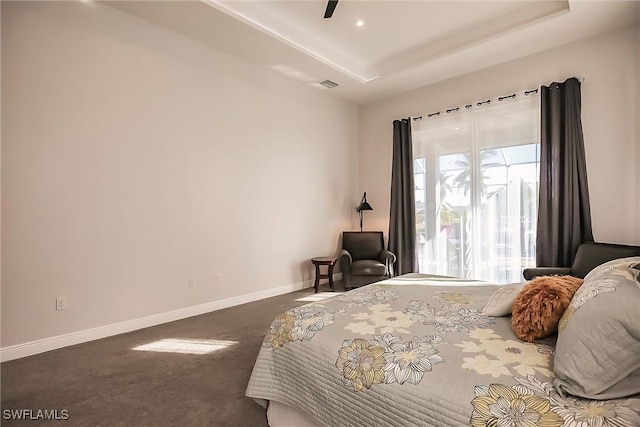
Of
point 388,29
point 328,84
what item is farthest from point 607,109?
point 328,84

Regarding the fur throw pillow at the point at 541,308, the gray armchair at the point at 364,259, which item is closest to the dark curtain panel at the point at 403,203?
the gray armchair at the point at 364,259

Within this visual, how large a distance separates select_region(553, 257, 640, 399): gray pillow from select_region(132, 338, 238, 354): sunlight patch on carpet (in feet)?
8.18

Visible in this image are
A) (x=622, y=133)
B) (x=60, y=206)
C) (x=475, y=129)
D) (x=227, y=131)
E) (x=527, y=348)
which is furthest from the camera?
(x=475, y=129)

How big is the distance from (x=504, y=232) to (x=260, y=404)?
367 centimetres

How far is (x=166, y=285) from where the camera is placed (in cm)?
357

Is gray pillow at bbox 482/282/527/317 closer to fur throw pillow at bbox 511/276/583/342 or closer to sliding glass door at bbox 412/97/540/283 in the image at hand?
fur throw pillow at bbox 511/276/583/342

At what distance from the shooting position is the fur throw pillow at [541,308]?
1.45 metres

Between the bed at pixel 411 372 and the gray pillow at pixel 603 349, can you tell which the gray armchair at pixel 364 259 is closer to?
the bed at pixel 411 372

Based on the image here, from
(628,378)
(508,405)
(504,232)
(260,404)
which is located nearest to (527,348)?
(628,378)

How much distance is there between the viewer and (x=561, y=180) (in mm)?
3707

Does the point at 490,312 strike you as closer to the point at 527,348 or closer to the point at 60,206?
the point at 527,348

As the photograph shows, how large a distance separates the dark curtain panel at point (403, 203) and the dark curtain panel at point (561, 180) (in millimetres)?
1722

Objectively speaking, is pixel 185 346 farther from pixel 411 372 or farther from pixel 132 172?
pixel 411 372

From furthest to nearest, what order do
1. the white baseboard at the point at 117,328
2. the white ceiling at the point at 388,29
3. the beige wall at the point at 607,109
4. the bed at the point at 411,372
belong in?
the beige wall at the point at 607,109, the white ceiling at the point at 388,29, the white baseboard at the point at 117,328, the bed at the point at 411,372
